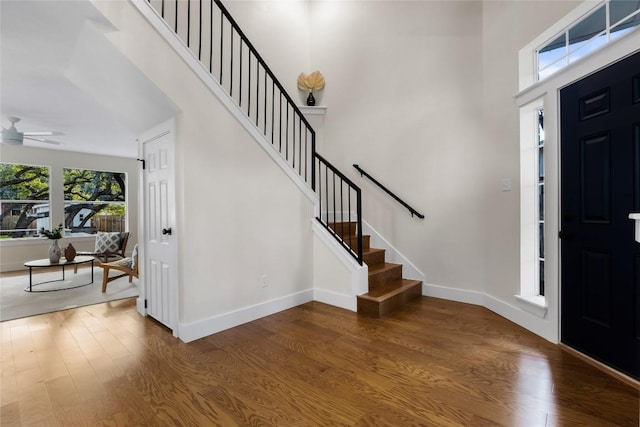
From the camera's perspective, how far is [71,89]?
3.45 metres

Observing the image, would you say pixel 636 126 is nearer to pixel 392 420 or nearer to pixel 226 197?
pixel 392 420

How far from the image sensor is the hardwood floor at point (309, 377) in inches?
61.0

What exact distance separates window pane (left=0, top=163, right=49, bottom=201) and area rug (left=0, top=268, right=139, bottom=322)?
6.27ft

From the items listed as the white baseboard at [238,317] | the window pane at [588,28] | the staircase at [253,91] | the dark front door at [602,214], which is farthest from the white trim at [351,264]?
the window pane at [588,28]

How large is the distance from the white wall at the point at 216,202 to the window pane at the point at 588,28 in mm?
2812

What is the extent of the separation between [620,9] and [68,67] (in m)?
4.37

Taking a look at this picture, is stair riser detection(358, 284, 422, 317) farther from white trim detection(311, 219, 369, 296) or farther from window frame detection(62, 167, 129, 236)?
window frame detection(62, 167, 129, 236)

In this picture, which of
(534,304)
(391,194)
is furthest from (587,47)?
(391,194)

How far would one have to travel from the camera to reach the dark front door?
6.03 ft

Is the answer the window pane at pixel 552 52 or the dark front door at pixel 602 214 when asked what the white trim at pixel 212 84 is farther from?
the window pane at pixel 552 52

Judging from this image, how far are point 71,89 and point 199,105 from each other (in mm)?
2122

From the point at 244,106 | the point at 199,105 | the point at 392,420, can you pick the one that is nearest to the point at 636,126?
the point at 392,420

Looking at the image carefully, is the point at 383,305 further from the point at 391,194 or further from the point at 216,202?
the point at 216,202

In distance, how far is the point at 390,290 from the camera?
3334 millimetres
